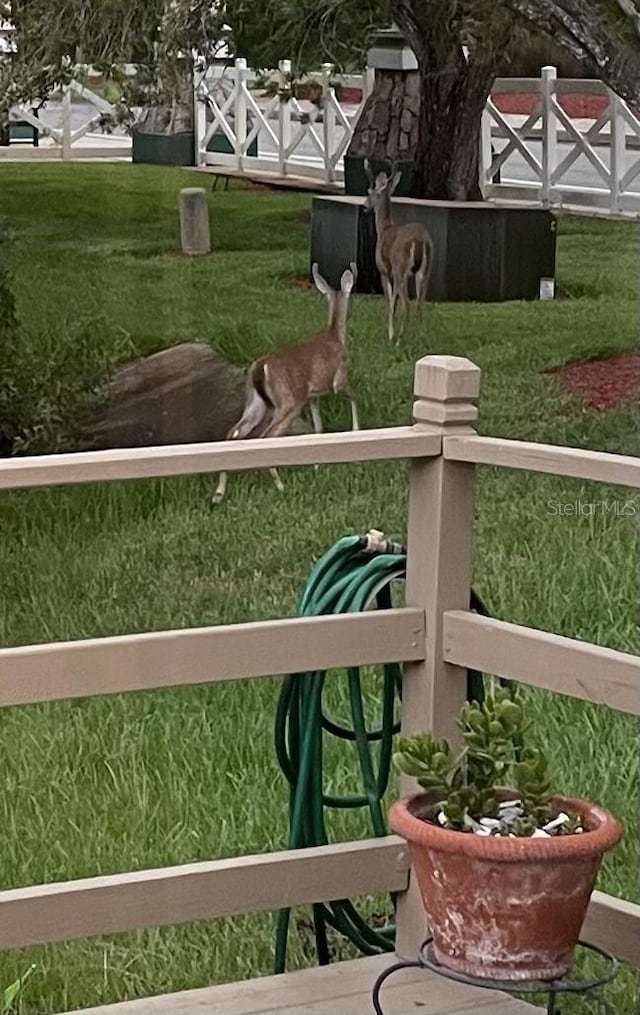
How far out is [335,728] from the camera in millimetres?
2158

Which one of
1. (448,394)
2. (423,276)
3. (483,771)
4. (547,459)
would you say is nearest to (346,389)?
(423,276)

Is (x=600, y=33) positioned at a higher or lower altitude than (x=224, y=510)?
higher

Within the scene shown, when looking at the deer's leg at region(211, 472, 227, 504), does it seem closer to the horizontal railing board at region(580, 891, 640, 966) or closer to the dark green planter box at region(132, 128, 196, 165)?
the dark green planter box at region(132, 128, 196, 165)

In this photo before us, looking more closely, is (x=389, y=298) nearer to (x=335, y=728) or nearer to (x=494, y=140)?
(x=494, y=140)

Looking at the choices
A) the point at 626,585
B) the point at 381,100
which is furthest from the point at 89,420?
the point at 626,585

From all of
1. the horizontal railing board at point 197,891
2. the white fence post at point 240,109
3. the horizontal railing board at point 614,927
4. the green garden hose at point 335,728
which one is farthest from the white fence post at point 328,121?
the horizontal railing board at point 614,927

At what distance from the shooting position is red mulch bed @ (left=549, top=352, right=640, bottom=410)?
576 centimetres

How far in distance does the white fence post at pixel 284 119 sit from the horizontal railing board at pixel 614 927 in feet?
12.3

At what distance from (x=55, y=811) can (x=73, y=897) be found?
1327 mm

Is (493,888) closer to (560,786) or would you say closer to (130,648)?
(130,648)

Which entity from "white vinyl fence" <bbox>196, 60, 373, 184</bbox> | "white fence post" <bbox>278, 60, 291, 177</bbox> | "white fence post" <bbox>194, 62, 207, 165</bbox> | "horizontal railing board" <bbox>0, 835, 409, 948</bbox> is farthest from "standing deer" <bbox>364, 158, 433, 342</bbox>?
"horizontal railing board" <bbox>0, 835, 409, 948</bbox>

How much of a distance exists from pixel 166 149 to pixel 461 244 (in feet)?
3.42

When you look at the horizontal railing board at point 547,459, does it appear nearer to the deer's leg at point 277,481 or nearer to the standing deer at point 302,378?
the deer's leg at point 277,481

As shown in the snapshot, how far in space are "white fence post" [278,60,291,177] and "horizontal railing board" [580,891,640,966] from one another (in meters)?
3.75
